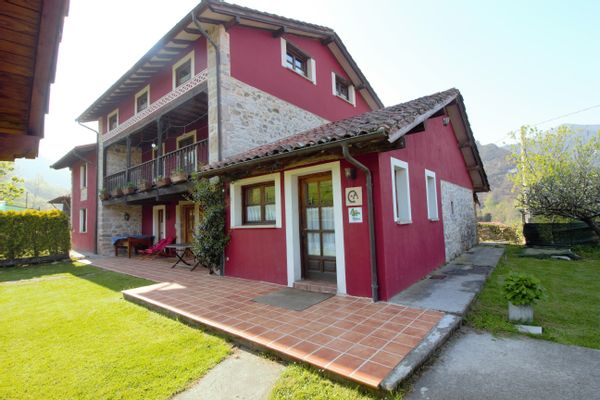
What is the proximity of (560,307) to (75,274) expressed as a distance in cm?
1158

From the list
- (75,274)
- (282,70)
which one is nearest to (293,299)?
(75,274)

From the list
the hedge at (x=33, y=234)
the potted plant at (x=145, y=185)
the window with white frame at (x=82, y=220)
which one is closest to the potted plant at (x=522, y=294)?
the potted plant at (x=145, y=185)

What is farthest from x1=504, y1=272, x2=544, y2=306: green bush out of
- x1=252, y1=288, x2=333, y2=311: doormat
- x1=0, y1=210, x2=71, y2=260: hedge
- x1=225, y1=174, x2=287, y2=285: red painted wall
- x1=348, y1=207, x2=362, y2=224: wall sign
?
x1=0, y1=210, x2=71, y2=260: hedge

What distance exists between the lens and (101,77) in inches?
463

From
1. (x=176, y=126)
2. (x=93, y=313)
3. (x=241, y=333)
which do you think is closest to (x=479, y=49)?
(x=176, y=126)

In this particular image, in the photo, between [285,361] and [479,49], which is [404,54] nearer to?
[479,49]

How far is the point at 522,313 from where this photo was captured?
3.80 meters

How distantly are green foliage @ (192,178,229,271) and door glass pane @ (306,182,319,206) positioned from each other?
2.47m

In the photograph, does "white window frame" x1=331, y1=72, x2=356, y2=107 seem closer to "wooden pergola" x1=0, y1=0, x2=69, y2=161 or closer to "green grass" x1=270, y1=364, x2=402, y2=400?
"wooden pergola" x1=0, y1=0, x2=69, y2=161

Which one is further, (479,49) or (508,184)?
(508,184)

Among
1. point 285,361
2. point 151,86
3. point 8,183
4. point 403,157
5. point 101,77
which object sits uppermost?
point 101,77

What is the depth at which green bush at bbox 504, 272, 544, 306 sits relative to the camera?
3730mm

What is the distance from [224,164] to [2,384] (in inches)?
184

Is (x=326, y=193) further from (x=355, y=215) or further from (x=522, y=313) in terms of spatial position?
(x=522, y=313)
